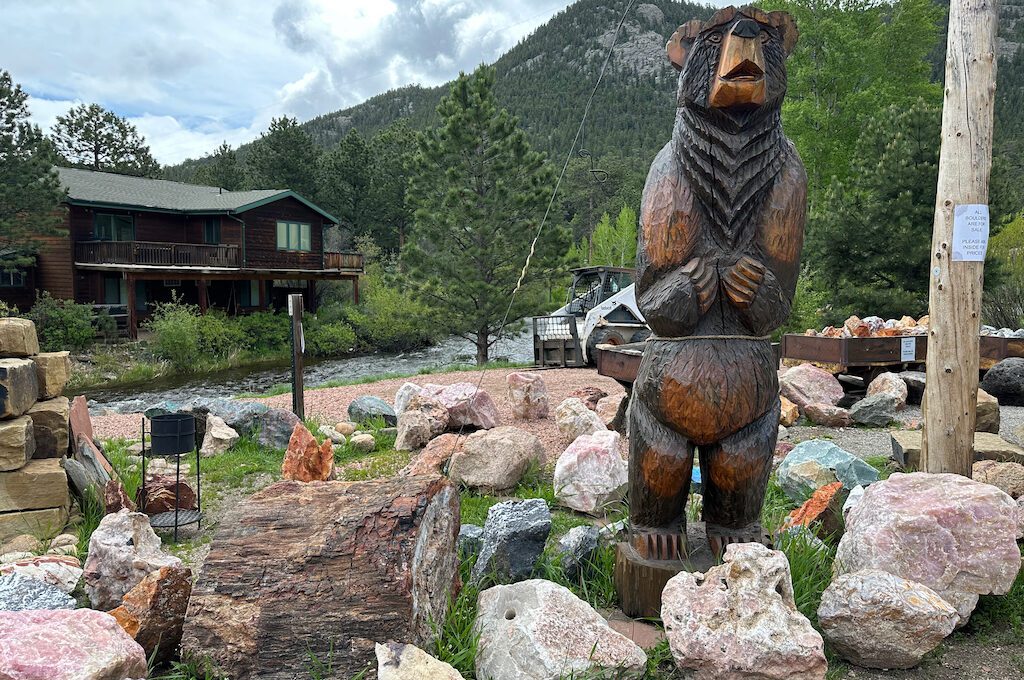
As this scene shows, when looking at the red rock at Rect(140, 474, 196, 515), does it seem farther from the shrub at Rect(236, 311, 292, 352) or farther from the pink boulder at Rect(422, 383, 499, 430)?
the shrub at Rect(236, 311, 292, 352)

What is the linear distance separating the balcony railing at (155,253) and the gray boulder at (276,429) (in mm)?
14678

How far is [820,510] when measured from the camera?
3.54m

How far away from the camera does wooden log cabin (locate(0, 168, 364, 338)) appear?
19.3 meters

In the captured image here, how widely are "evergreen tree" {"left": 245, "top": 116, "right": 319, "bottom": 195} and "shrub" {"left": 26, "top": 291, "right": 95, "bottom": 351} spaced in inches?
556

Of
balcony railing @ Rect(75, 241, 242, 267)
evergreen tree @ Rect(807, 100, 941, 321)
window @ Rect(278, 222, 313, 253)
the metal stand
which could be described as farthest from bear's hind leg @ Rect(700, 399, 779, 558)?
window @ Rect(278, 222, 313, 253)

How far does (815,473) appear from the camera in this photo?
4.26 m

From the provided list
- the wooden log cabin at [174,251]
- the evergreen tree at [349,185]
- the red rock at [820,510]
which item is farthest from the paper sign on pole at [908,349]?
the evergreen tree at [349,185]

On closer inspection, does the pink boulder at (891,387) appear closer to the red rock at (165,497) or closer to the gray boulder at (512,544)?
the gray boulder at (512,544)

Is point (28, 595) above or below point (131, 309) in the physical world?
below

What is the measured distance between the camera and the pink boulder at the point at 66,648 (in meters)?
1.96

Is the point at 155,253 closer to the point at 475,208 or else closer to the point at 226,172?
the point at 475,208

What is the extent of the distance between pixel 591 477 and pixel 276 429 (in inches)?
130

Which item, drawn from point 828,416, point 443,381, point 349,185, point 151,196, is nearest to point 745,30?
point 828,416

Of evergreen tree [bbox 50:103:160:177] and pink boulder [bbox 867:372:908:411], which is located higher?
evergreen tree [bbox 50:103:160:177]
